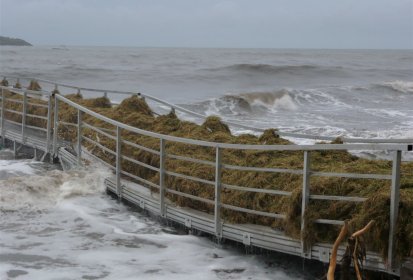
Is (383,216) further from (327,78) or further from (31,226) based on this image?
(327,78)

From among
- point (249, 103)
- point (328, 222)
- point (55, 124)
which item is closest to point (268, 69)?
point (249, 103)

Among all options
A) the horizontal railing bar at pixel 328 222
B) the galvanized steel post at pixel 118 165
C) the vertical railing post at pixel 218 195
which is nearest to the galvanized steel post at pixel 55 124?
the galvanized steel post at pixel 118 165

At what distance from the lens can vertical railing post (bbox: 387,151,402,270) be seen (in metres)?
3.85

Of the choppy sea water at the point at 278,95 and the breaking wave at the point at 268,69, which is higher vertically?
the breaking wave at the point at 268,69

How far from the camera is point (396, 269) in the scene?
3.84m

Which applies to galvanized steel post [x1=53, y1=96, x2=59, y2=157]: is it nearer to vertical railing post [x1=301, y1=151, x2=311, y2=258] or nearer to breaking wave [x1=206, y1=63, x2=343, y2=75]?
vertical railing post [x1=301, y1=151, x2=311, y2=258]

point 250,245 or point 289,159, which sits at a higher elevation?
point 289,159

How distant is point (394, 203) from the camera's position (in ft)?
12.7

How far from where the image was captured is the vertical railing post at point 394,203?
12.6 feet

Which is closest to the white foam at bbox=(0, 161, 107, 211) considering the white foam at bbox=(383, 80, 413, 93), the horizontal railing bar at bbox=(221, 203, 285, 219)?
the horizontal railing bar at bbox=(221, 203, 285, 219)

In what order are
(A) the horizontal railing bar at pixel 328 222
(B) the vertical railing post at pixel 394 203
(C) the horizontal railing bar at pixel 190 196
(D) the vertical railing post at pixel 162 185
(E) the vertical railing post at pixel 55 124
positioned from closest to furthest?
(B) the vertical railing post at pixel 394 203 < (A) the horizontal railing bar at pixel 328 222 < (C) the horizontal railing bar at pixel 190 196 < (D) the vertical railing post at pixel 162 185 < (E) the vertical railing post at pixel 55 124

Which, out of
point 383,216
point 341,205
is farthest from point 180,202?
point 383,216

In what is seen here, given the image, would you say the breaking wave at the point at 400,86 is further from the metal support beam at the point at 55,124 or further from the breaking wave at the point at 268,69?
the metal support beam at the point at 55,124

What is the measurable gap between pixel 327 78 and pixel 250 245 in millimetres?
43275
